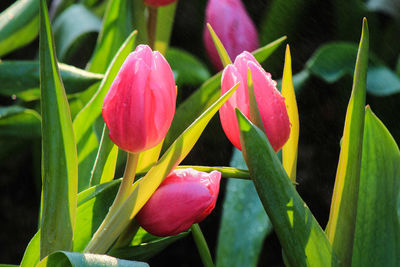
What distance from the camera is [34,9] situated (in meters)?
0.86

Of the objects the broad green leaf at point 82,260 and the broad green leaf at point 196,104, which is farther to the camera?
the broad green leaf at point 196,104

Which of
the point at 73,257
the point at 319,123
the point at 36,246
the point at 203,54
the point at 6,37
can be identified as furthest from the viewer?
the point at 203,54

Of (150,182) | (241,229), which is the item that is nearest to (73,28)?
(241,229)

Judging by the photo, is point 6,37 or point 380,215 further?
point 6,37

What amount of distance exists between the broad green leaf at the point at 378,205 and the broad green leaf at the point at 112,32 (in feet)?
1.33

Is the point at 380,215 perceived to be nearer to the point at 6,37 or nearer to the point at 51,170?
the point at 51,170

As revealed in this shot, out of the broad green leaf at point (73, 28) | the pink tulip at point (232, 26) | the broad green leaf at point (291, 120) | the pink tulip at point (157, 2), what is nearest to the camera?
the broad green leaf at point (291, 120)

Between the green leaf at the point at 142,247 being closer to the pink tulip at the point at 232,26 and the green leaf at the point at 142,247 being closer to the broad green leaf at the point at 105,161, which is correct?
the broad green leaf at the point at 105,161

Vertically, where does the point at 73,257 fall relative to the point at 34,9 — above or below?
below

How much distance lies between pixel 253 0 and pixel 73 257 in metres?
0.89

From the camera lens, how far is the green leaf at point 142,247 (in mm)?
512

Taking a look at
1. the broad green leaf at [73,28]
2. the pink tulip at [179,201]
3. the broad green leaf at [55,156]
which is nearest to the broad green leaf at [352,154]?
the pink tulip at [179,201]

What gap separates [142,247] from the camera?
1.72ft

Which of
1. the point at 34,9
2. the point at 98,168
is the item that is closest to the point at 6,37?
the point at 34,9
